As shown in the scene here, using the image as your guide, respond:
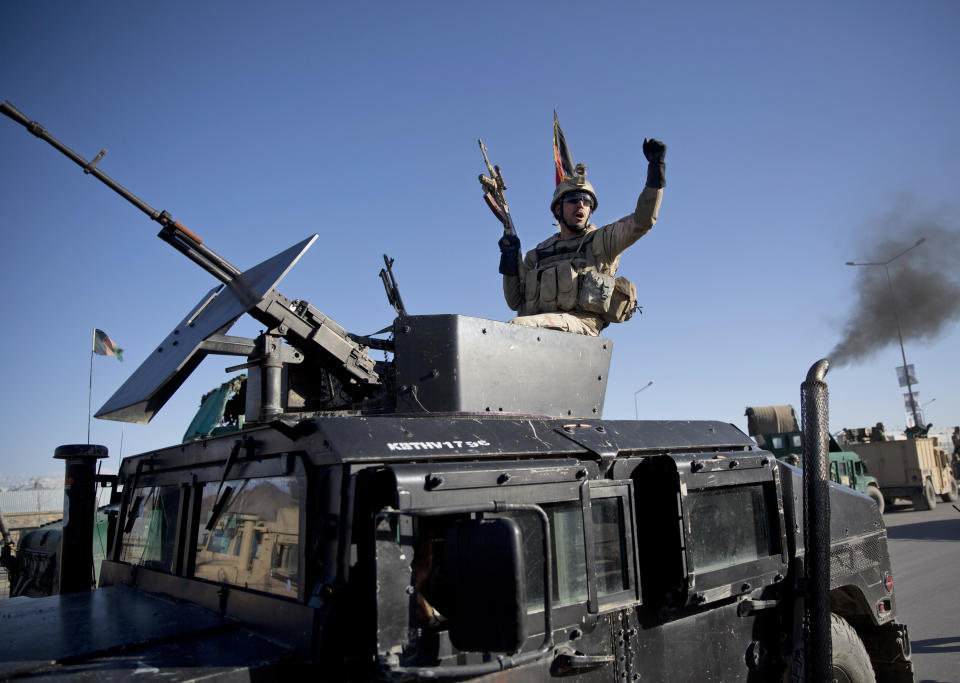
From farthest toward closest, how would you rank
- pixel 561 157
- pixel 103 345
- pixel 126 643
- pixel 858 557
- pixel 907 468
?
pixel 907 468
pixel 103 345
pixel 561 157
pixel 858 557
pixel 126 643

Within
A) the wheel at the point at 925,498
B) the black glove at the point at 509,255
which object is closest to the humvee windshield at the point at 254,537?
the black glove at the point at 509,255

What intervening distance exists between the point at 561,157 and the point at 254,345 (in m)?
3.62

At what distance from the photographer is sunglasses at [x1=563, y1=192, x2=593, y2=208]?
5141mm

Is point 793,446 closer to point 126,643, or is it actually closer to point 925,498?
point 925,498

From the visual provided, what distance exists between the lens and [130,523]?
380cm

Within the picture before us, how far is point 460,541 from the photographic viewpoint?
192 cm

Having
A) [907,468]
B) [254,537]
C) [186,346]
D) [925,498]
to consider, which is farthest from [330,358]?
[925,498]

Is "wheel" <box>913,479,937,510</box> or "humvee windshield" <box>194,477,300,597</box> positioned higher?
"humvee windshield" <box>194,477,300,597</box>

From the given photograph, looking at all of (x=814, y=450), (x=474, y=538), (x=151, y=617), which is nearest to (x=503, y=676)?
(x=474, y=538)

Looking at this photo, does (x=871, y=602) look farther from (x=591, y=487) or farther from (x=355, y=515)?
(x=355, y=515)

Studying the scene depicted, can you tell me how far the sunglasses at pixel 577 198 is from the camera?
5141mm

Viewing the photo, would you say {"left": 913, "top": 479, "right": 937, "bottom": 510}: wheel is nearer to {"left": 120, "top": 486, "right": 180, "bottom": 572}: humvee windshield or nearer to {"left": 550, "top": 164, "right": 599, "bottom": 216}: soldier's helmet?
{"left": 550, "top": 164, "right": 599, "bottom": 216}: soldier's helmet

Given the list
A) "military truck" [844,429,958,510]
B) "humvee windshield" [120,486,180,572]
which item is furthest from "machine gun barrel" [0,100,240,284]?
"military truck" [844,429,958,510]

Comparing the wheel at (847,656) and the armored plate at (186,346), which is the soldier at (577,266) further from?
the wheel at (847,656)
